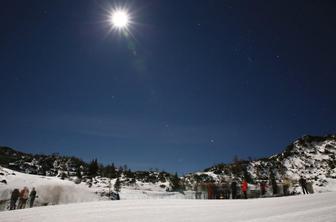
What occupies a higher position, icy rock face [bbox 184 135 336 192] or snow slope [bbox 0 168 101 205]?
icy rock face [bbox 184 135 336 192]

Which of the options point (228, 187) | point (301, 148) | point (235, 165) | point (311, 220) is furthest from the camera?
point (301, 148)

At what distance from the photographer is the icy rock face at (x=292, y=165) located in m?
105

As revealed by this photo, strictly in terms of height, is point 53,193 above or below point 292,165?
below

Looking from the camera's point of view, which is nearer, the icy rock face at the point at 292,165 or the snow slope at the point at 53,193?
the snow slope at the point at 53,193

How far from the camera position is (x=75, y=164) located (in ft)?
477

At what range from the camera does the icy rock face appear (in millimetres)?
104912

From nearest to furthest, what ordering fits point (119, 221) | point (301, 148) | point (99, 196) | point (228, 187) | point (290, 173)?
point (119, 221) → point (228, 187) → point (99, 196) → point (290, 173) → point (301, 148)

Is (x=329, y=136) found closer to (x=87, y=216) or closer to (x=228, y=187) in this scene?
(x=228, y=187)

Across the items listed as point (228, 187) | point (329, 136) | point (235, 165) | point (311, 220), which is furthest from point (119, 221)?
point (329, 136)

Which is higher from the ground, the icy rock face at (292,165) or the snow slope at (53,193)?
the icy rock face at (292,165)

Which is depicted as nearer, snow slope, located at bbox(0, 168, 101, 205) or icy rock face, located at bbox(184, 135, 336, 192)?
snow slope, located at bbox(0, 168, 101, 205)

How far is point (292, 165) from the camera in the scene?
121938mm

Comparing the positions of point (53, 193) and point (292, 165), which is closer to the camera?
point (53, 193)

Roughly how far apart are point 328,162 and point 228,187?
113598 mm
